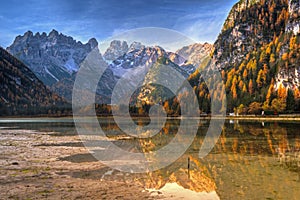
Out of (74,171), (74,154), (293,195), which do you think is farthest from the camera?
(74,154)

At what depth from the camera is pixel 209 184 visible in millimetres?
21422

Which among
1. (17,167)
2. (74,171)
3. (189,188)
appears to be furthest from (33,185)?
(189,188)

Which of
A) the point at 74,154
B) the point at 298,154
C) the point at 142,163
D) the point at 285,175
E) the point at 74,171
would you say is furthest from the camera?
the point at 74,154

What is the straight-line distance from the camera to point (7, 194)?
1797cm

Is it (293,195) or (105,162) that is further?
(105,162)

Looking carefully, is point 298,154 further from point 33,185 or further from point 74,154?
point 33,185

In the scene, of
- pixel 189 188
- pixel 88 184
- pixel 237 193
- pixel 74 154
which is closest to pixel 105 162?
pixel 74 154

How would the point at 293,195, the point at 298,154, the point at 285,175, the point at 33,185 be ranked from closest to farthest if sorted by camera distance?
the point at 293,195 → the point at 33,185 → the point at 285,175 → the point at 298,154

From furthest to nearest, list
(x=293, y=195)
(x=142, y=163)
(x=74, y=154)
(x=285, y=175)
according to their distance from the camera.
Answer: (x=74, y=154) → (x=142, y=163) → (x=285, y=175) → (x=293, y=195)

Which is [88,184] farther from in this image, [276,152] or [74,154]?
[276,152]

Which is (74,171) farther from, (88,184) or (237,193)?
(237,193)

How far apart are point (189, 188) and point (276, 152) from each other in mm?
18781

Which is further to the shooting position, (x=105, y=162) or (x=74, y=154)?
(x=74, y=154)

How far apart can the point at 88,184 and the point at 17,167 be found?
8.94m
